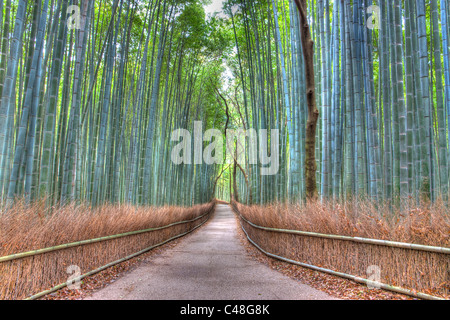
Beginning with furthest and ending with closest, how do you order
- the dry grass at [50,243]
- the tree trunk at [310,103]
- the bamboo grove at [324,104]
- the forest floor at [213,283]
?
the tree trunk at [310,103] < the bamboo grove at [324,104] < the forest floor at [213,283] < the dry grass at [50,243]

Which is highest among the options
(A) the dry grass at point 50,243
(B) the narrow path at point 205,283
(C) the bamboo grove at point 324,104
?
(C) the bamboo grove at point 324,104

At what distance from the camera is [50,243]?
2.70 meters

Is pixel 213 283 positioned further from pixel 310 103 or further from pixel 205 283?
pixel 310 103

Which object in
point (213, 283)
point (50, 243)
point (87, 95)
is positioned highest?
point (87, 95)

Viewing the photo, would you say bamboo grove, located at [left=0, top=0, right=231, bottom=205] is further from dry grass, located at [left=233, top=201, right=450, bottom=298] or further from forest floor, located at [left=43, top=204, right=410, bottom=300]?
dry grass, located at [left=233, top=201, right=450, bottom=298]

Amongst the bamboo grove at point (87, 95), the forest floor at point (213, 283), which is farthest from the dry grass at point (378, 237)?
the bamboo grove at point (87, 95)

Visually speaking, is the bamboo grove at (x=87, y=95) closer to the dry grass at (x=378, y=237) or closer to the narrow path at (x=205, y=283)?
the narrow path at (x=205, y=283)

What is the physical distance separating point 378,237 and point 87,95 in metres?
5.63

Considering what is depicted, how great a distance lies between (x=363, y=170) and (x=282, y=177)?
3.33 meters

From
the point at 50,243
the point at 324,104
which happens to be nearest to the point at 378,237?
the point at 324,104

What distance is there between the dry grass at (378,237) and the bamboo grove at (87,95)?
285cm

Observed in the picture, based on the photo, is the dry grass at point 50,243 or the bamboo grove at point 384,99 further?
A: the bamboo grove at point 384,99

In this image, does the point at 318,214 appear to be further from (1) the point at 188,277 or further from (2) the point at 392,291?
(1) the point at 188,277

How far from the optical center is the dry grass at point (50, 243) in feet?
7.35
